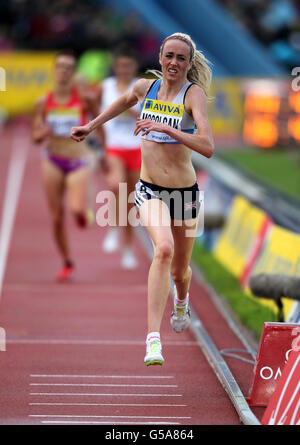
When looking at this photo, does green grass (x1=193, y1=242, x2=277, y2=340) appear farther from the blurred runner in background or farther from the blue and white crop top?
the blue and white crop top

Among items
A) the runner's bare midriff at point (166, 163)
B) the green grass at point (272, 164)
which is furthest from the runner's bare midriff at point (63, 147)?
the green grass at point (272, 164)

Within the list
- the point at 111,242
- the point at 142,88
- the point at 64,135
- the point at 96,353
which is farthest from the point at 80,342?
the point at 111,242

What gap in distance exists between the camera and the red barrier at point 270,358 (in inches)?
→ 257

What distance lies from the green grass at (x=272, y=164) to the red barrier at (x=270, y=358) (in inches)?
516

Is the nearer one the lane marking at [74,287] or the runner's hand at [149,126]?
the runner's hand at [149,126]

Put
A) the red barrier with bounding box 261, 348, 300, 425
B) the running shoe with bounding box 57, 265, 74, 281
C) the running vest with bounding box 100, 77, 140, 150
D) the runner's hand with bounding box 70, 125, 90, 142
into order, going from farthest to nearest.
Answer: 1. the running vest with bounding box 100, 77, 140, 150
2. the running shoe with bounding box 57, 265, 74, 281
3. the runner's hand with bounding box 70, 125, 90, 142
4. the red barrier with bounding box 261, 348, 300, 425

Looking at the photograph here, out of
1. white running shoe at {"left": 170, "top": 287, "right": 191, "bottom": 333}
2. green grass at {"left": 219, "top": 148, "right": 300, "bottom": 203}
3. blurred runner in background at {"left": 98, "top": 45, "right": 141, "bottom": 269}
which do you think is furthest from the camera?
green grass at {"left": 219, "top": 148, "right": 300, "bottom": 203}

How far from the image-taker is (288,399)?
5.85 meters

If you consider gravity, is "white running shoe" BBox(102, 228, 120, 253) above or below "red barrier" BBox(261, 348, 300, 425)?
above

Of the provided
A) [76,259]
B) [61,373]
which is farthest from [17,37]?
[61,373]

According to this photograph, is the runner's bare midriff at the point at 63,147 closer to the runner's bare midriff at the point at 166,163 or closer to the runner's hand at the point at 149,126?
the runner's bare midriff at the point at 166,163

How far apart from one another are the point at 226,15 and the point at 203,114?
30253mm

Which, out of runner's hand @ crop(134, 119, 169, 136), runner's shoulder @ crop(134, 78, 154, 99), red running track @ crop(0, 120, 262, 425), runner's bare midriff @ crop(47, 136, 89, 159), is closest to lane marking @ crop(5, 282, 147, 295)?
red running track @ crop(0, 120, 262, 425)

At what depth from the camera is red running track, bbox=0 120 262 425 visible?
656cm
